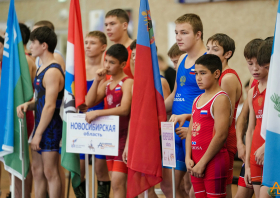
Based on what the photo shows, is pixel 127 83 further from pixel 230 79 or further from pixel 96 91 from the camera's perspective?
pixel 230 79

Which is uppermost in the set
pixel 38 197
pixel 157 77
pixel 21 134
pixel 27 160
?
pixel 157 77

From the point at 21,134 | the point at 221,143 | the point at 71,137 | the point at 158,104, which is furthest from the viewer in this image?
the point at 21,134

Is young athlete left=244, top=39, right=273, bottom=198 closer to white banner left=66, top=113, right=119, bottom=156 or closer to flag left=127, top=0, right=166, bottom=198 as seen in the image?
flag left=127, top=0, right=166, bottom=198

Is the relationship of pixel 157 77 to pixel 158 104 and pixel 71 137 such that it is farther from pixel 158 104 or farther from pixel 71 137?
pixel 71 137

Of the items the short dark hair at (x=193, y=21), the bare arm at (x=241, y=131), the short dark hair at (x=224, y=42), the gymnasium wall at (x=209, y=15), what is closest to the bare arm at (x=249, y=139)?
the bare arm at (x=241, y=131)

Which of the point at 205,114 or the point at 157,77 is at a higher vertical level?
the point at 157,77

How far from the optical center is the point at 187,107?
107 inches

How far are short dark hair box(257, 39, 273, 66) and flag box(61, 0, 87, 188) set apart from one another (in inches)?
54.9

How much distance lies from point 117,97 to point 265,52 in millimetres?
1260

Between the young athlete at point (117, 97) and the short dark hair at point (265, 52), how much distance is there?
1086mm

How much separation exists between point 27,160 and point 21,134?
26 centimetres

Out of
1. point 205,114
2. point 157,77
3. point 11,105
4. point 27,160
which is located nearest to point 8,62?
point 11,105

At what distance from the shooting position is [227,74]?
8.80ft

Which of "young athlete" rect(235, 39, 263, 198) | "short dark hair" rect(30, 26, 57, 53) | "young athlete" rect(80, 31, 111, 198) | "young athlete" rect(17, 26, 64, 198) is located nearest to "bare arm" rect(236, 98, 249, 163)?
"young athlete" rect(235, 39, 263, 198)
